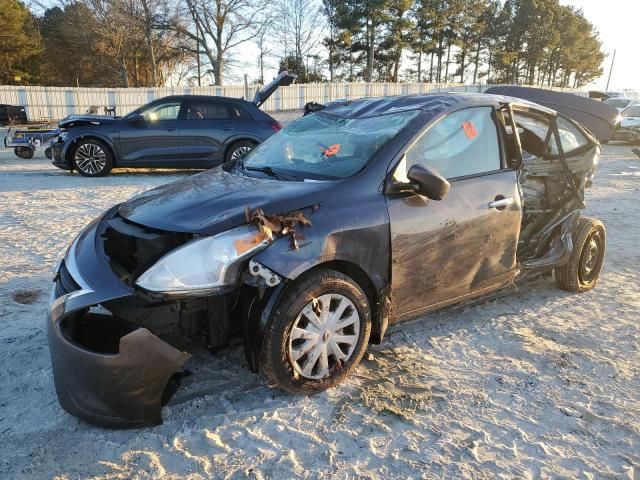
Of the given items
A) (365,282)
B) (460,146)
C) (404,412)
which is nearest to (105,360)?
(365,282)

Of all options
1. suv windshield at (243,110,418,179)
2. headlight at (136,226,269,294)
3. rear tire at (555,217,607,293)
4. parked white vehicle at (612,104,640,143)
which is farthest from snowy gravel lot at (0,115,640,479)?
parked white vehicle at (612,104,640,143)

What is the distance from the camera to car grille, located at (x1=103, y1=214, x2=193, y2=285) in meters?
2.57

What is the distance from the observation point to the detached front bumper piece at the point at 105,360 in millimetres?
2301

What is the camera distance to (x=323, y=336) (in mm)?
2746

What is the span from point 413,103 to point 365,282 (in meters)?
1.39

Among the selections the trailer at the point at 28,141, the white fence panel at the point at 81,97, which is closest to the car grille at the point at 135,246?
the trailer at the point at 28,141

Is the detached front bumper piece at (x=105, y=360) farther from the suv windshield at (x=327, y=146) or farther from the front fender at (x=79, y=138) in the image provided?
the front fender at (x=79, y=138)

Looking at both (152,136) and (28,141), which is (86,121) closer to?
(152,136)

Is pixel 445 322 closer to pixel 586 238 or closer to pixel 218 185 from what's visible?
pixel 586 238

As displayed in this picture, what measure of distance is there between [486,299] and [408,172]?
176 centimetres

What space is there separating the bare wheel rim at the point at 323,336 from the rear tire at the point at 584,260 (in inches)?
98.2

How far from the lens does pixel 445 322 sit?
12.5ft

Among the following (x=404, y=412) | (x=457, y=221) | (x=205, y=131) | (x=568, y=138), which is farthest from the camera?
(x=205, y=131)

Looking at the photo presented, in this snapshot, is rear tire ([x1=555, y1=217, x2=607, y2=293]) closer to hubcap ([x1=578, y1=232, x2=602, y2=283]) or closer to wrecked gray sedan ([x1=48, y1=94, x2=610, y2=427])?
hubcap ([x1=578, y1=232, x2=602, y2=283])
